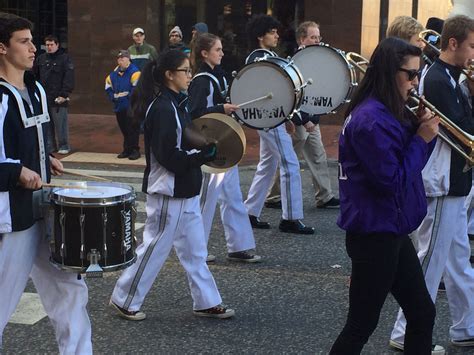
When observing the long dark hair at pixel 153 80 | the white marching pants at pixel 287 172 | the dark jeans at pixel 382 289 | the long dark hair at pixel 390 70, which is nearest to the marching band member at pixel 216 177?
the long dark hair at pixel 153 80

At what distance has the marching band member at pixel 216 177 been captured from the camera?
20.9 ft

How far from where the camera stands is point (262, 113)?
6.67 m

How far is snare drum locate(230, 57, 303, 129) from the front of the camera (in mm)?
6594

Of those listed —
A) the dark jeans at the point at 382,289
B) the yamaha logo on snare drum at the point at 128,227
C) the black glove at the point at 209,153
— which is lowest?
the dark jeans at the point at 382,289

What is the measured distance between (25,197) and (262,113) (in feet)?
9.95

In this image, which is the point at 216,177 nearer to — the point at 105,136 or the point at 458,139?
the point at 458,139

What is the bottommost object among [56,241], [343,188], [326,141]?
[326,141]

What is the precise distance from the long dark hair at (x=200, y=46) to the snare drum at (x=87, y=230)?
2.89m

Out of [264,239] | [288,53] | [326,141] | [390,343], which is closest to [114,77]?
[326,141]

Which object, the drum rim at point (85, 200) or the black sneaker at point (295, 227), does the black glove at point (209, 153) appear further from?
the black sneaker at point (295, 227)

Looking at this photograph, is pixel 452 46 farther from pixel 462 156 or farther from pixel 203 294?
pixel 203 294

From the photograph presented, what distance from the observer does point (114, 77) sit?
1345cm

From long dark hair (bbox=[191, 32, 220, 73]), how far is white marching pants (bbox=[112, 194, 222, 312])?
1650 mm

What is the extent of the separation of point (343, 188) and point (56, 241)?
4.41 feet
